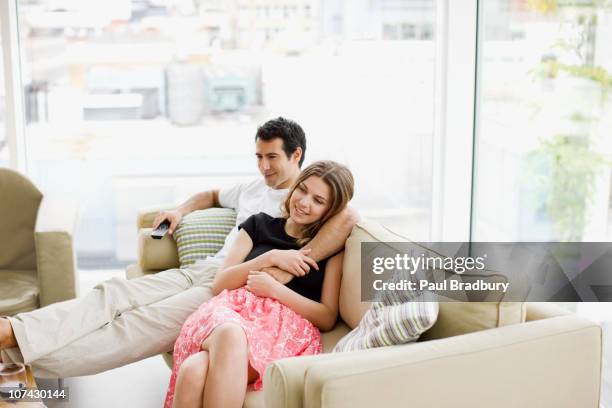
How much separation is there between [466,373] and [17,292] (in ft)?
6.82

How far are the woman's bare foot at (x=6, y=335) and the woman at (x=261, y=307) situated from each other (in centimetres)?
56

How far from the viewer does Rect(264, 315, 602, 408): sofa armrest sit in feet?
6.39

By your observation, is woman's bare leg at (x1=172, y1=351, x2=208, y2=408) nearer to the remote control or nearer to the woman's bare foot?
the woman's bare foot

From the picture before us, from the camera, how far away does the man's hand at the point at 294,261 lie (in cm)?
273

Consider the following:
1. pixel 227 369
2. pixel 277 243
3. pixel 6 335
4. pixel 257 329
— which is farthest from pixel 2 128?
pixel 227 369

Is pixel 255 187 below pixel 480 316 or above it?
above

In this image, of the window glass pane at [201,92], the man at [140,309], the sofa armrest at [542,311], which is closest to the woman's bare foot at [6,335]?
the man at [140,309]

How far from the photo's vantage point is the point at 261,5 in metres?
4.83

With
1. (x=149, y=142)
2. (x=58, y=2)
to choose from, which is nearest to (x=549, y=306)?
(x=149, y=142)

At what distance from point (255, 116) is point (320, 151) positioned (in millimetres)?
443

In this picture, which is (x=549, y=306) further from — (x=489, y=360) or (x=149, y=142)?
(x=149, y=142)

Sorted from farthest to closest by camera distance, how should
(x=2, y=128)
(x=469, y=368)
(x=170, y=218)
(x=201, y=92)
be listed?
1. (x=201, y=92)
2. (x=2, y=128)
3. (x=170, y=218)
4. (x=469, y=368)

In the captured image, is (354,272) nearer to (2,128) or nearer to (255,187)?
(255,187)

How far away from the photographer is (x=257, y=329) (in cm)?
256
